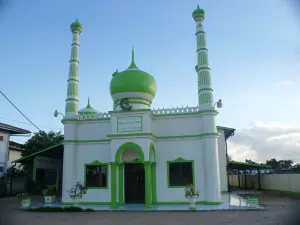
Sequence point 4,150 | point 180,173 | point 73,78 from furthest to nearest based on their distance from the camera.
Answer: point 4,150 < point 73,78 < point 180,173

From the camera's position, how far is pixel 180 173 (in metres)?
15.0

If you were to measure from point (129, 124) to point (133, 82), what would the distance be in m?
2.52

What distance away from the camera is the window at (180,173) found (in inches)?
585

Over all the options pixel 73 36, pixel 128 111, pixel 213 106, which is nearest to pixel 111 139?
pixel 128 111

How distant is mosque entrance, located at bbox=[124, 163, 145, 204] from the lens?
15859 mm

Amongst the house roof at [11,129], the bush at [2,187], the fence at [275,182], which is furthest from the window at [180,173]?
the house roof at [11,129]

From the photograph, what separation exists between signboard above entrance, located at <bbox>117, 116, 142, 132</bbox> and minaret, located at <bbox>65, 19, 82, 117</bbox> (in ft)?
11.0

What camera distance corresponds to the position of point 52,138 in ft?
99.8

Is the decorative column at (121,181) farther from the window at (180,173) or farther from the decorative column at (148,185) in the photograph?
the window at (180,173)

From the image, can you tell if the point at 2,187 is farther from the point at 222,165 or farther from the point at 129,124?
the point at 222,165

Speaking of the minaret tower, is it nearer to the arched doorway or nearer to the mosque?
the mosque

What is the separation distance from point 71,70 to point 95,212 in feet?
28.1

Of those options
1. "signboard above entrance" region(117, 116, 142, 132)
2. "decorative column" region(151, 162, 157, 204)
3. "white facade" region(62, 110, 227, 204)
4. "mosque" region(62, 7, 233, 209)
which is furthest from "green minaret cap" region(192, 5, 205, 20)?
"decorative column" region(151, 162, 157, 204)

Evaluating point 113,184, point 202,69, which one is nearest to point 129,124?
point 113,184
